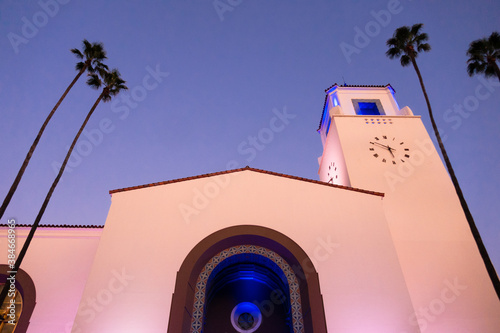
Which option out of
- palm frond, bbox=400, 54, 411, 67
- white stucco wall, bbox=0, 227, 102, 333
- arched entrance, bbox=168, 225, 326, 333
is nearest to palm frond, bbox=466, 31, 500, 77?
palm frond, bbox=400, 54, 411, 67

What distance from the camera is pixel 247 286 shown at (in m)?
10.6

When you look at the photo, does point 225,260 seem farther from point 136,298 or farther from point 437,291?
point 437,291

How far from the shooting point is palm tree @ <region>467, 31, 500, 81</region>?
11.5 metres

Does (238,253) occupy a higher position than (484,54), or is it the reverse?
(484,54)

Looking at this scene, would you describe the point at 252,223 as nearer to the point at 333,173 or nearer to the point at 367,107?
the point at 333,173

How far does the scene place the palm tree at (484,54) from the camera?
11531 mm

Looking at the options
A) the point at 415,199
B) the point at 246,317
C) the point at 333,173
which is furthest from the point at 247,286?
the point at 333,173

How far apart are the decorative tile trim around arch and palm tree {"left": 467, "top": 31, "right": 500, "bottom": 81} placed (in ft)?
34.4

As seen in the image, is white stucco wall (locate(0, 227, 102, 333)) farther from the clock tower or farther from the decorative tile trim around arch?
the clock tower

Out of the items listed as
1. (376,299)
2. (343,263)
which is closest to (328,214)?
(343,263)

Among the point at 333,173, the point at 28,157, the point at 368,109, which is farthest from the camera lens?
the point at 368,109

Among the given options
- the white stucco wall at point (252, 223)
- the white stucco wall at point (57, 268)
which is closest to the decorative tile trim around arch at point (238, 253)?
the white stucco wall at point (252, 223)

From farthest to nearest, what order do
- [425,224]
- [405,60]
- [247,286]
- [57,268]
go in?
[405,60] < [425,224] < [247,286] < [57,268]

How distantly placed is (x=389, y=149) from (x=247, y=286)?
825 centimetres
